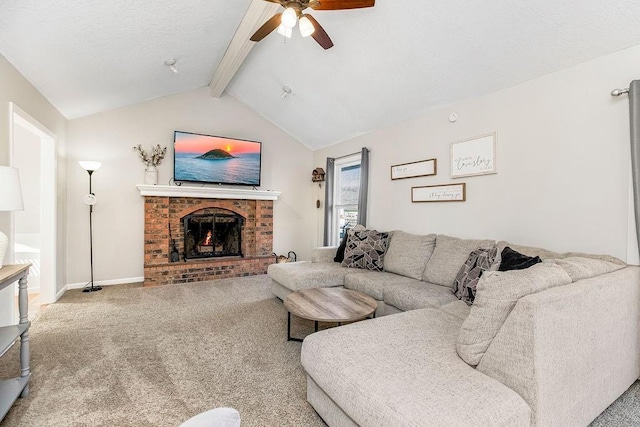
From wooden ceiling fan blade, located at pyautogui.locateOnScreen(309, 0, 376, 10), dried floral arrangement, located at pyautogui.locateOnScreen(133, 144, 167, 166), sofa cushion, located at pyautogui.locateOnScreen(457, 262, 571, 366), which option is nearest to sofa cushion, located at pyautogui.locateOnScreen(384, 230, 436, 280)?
sofa cushion, located at pyautogui.locateOnScreen(457, 262, 571, 366)

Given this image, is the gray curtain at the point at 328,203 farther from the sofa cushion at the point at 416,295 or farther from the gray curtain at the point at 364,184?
the sofa cushion at the point at 416,295

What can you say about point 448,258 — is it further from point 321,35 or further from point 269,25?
point 269,25

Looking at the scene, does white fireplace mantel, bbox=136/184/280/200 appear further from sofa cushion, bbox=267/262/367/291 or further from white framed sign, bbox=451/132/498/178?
white framed sign, bbox=451/132/498/178

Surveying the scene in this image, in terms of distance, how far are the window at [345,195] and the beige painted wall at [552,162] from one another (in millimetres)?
1538

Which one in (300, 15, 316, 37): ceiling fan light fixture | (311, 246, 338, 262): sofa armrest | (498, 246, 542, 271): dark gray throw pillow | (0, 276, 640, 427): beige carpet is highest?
(300, 15, 316, 37): ceiling fan light fixture

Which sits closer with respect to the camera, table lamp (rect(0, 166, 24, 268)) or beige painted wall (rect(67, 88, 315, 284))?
table lamp (rect(0, 166, 24, 268))

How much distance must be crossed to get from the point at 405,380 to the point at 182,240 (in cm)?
446

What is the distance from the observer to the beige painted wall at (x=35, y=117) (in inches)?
97.9

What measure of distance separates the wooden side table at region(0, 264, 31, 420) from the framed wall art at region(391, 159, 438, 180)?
3.71m

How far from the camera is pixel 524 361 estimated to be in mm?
1228

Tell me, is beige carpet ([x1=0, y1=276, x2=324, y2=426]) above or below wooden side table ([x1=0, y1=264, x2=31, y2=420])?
below

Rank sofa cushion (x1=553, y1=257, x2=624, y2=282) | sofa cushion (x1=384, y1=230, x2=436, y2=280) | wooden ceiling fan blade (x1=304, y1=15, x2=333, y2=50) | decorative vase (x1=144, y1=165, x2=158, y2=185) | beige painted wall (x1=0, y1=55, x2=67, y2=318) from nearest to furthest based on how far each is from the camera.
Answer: sofa cushion (x1=553, y1=257, x2=624, y2=282) < wooden ceiling fan blade (x1=304, y1=15, x2=333, y2=50) < beige painted wall (x1=0, y1=55, x2=67, y2=318) < sofa cushion (x1=384, y1=230, x2=436, y2=280) < decorative vase (x1=144, y1=165, x2=158, y2=185)

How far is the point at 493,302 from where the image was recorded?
1373mm

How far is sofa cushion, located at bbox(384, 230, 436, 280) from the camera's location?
3.24 meters
